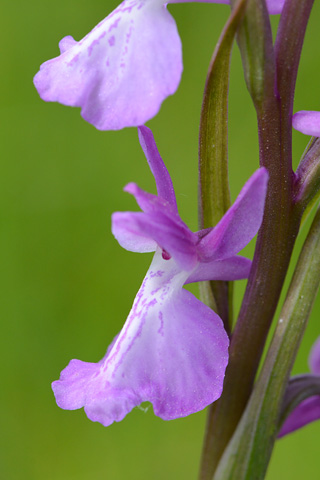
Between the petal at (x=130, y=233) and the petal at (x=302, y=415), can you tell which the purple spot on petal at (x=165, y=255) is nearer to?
the petal at (x=130, y=233)

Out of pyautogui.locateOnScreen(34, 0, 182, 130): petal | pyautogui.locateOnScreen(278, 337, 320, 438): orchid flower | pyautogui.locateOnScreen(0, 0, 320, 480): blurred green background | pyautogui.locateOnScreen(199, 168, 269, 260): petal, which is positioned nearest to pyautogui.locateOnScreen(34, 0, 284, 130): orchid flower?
→ pyautogui.locateOnScreen(34, 0, 182, 130): petal

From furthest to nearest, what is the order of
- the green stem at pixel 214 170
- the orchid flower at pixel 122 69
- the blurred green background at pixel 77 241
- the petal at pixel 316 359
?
1. the blurred green background at pixel 77 241
2. the petal at pixel 316 359
3. the green stem at pixel 214 170
4. the orchid flower at pixel 122 69

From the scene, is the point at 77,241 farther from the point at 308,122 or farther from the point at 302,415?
the point at 308,122

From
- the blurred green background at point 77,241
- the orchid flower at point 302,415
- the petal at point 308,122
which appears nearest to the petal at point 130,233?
the petal at point 308,122

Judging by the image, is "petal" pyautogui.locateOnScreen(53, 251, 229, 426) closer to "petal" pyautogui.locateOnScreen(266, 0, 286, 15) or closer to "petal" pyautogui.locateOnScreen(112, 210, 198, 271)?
"petal" pyautogui.locateOnScreen(112, 210, 198, 271)

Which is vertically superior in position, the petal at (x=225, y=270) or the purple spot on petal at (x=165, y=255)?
the purple spot on petal at (x=165, y=255)

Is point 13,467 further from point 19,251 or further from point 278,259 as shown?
point 278,259

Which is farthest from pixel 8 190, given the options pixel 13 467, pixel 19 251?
pixel 13 467
